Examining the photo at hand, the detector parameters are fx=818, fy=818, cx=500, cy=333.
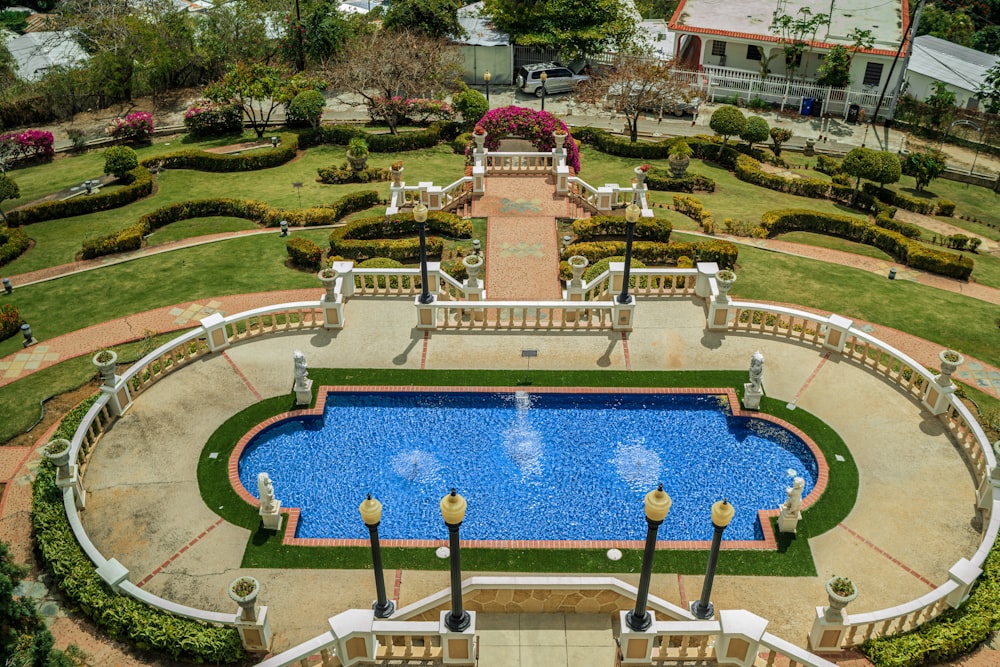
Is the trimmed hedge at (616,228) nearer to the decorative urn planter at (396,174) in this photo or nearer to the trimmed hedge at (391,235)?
the trimmed hedge at (391,235)

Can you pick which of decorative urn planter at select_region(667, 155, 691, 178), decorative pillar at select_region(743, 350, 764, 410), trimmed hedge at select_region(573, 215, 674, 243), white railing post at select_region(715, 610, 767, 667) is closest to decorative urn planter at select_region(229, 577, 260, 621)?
white railing post at select_region(715, 610, 767, 667)

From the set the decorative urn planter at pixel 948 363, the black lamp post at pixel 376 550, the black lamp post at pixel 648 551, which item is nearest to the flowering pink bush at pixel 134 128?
the black lamp post at pixel 376 550

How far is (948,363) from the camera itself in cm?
2350

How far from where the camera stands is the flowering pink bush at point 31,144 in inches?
1896

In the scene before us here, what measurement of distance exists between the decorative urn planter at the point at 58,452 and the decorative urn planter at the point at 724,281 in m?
20.3

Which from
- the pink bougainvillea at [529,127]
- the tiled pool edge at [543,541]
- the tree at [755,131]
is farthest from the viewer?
the tree at [755,131]

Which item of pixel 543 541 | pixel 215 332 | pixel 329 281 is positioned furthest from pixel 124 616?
pixel 329 281

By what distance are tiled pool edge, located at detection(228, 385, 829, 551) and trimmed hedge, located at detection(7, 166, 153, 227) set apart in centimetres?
2172

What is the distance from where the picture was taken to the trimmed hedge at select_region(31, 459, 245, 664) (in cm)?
1719

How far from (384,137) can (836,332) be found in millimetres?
29298

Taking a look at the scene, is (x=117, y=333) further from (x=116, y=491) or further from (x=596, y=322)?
(x=596, y=322)

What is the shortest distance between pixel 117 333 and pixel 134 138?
25.5 meters

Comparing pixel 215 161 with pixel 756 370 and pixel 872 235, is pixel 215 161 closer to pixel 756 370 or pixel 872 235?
pixel 756 370

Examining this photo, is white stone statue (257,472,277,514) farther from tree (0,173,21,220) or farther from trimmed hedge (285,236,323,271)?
tree (0,173,21,220)
